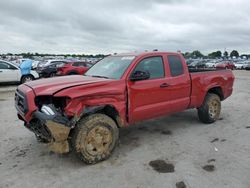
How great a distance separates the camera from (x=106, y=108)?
16.2ft

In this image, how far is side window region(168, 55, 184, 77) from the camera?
6106 mm

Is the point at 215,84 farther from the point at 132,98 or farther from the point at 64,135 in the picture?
the point at 64,135

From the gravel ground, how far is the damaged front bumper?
418 mm

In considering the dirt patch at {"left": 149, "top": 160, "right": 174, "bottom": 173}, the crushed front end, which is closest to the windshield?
the crushed front end

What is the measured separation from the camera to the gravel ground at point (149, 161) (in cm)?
399

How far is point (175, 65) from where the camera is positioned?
245 inches

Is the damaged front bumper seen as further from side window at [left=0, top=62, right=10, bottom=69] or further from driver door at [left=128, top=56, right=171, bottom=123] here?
side window at [left=0, top=62, right=10, bottom=69]

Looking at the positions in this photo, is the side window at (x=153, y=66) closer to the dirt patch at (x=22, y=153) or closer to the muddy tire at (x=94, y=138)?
the muddy tire at (x=94, y=138)

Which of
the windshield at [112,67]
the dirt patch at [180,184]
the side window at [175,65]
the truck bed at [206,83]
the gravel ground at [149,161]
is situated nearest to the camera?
the dirt patch at [180,184]

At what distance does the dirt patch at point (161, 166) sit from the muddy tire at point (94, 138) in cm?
79

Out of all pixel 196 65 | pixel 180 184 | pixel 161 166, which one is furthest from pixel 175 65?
pixel 196 65

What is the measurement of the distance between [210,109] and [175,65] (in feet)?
5.74

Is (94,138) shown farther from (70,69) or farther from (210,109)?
(70,69)

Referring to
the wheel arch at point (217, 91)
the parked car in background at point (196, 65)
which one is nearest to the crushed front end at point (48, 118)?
the wheel arch at point (217, 91)
